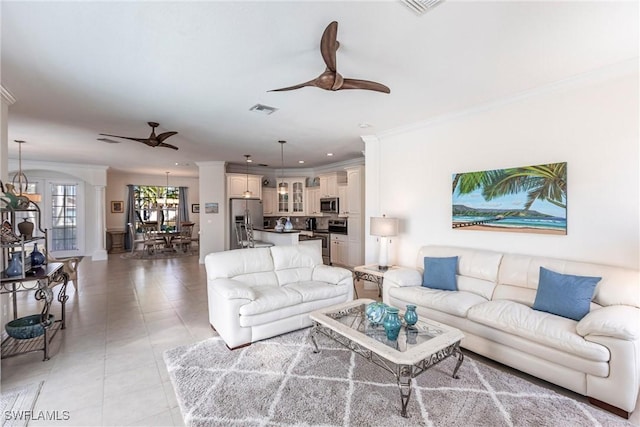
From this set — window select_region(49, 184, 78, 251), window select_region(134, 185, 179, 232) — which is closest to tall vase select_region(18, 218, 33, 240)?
window select_region(49, 184, 78, 251)

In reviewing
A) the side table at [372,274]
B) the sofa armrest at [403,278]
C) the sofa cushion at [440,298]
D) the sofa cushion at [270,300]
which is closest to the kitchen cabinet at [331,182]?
the side table at [372,274]

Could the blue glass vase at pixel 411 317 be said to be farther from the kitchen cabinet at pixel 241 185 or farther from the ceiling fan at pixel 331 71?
the kitchen cabinet at pixel 241 185

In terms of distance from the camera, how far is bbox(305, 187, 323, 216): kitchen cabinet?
8.55 meters

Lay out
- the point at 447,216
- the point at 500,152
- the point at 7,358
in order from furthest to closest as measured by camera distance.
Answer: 1. the point at 447,216
2. the point at 500,152
3. the point at 7,358

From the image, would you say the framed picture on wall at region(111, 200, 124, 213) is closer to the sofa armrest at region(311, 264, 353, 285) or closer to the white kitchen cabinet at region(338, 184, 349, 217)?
the white kitchen cabinet at region(338, 184, 349, 217)

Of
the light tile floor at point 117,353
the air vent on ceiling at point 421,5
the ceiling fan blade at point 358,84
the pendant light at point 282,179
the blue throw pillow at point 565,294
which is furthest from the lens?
the pendant light at point 282,179

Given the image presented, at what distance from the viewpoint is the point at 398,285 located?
3627mm

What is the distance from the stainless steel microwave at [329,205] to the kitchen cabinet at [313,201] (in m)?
0.37

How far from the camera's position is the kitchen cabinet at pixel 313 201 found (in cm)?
855

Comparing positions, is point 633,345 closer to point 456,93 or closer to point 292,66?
point 456,93

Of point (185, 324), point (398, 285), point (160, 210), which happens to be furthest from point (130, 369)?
point (160, 210)

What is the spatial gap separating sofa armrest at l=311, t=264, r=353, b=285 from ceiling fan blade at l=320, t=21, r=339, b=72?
2.54m

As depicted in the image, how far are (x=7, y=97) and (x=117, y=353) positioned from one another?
2968 mm

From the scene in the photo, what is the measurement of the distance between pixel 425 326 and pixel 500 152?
232 centimetres
